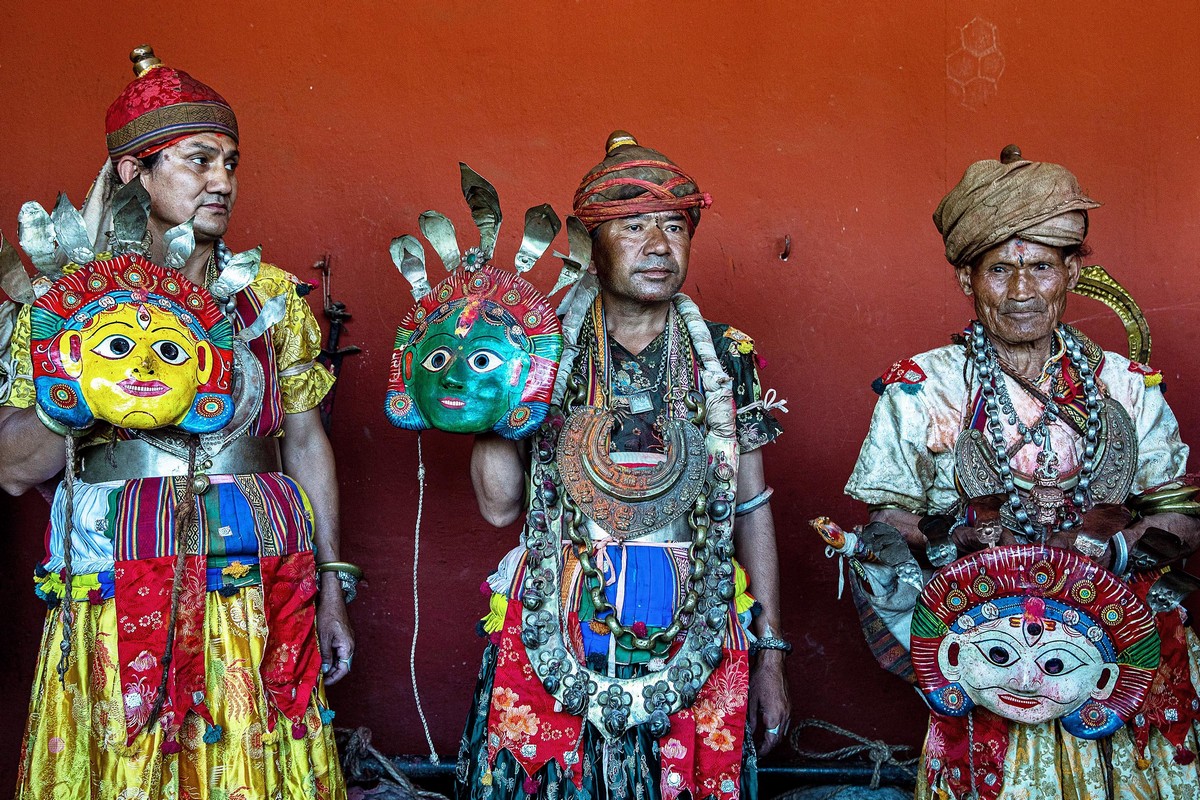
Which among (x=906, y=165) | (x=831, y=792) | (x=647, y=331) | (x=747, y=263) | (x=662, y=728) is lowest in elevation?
(x=831, y=792)

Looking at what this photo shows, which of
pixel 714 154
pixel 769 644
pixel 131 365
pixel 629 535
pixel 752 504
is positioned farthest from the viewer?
pixel 714 154

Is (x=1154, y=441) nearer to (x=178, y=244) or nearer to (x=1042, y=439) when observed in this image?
(x=1042, y=439)

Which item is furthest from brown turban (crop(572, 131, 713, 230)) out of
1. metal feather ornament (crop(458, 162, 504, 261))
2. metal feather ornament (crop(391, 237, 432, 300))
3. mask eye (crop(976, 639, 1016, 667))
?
mask eye (crop(976, 639, 1016, 667))

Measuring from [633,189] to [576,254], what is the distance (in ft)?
0.86

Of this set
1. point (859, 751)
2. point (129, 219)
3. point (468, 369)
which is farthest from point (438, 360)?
point (859, 751)

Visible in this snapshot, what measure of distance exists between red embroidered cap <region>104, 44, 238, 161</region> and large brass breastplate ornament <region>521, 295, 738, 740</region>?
3.20 feet

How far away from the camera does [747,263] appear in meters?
4.20

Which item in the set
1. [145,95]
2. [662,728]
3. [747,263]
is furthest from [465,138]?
[662,728]

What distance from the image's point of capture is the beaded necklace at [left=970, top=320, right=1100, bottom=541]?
3.02m

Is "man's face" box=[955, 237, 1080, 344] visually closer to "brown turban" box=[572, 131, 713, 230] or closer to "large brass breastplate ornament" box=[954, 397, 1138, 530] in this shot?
"large brass breastplate ornament" box=[954, 397, 1138, 530]

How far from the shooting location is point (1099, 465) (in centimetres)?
309

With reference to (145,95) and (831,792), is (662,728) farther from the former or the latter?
(145,95)

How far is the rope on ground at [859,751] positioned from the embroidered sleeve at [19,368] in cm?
229

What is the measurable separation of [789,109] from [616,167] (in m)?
1.18
